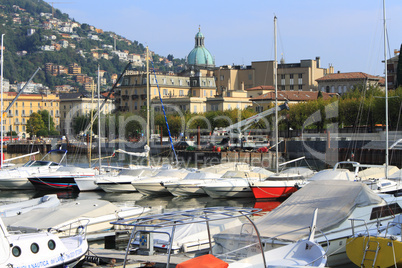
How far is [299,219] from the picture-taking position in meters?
20.2

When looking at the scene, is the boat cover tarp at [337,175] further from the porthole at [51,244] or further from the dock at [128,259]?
the porthole at [51,244]

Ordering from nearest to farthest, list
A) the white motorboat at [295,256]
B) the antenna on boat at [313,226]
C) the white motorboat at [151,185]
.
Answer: the white motorboat at [295,256], the antenna on boat at [313,226], the white motorboat at [151,185]

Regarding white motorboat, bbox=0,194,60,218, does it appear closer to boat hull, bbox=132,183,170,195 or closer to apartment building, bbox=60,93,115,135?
boat hull, bbox=132,183,170,195

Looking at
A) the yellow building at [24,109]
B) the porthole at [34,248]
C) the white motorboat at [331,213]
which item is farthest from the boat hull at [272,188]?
the yellow building at [24,109]

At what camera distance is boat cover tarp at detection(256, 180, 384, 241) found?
19.6 metres

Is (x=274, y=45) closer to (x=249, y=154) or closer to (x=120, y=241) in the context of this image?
(x=120, y=241)

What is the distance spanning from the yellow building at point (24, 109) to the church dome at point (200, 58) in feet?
129

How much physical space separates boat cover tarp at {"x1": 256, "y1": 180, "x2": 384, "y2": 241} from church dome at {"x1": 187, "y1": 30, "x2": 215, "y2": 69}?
144 m

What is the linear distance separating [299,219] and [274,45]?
77.4 feet

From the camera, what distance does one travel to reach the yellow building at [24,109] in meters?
158

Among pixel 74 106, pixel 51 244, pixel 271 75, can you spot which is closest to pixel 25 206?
pixel 51 244

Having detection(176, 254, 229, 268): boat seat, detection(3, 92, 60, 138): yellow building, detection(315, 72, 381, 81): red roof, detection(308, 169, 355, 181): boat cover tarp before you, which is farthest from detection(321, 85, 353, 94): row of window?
detection(176, 254, 229, 268): boat seat

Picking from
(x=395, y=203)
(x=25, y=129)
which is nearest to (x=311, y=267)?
(x=395, y=203)

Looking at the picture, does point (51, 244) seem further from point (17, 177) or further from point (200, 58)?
point (200, 58)
